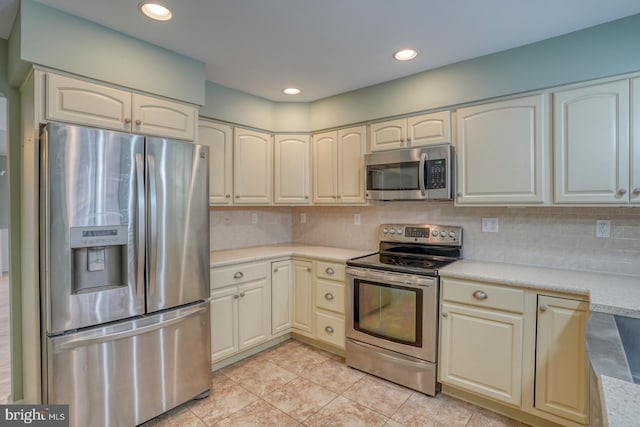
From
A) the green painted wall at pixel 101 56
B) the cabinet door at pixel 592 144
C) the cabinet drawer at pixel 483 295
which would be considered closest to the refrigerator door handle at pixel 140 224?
the green painted wall at pixel 101 56

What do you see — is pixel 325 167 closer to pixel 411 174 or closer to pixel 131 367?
pixel 411 174

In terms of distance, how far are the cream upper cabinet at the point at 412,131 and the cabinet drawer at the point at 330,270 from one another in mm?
1084

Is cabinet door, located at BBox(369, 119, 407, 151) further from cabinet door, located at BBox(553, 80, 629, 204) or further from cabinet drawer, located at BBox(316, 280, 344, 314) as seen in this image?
cabinet drawer, located at BBox(316, 280, 344, 314)

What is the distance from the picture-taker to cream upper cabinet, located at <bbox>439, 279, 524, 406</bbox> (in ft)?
6.51

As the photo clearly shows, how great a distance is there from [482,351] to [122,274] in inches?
89.2

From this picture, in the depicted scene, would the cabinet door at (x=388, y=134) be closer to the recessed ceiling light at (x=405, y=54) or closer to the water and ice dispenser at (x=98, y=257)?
the recessed ceiling light at (x=405, y=54)

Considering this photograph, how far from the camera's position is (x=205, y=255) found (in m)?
2.20

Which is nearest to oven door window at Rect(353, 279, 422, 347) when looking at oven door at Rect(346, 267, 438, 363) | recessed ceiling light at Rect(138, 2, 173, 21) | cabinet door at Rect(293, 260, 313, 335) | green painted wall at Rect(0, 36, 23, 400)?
oven door at Rect(346, 267, 438, 363)

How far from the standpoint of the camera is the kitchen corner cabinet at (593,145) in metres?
1.88

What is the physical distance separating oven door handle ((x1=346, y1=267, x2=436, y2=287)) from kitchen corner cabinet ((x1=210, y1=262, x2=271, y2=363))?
80 centimetres

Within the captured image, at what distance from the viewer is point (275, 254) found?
2.96m

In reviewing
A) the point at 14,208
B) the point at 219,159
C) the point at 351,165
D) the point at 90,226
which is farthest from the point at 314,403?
the point at 14,208

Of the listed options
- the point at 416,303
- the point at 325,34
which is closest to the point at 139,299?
the point at 416,303

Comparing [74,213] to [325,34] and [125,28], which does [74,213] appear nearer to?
[125,28]
